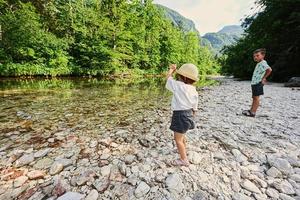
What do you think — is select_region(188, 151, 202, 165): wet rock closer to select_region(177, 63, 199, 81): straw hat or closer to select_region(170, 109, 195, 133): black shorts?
select_region(170, 109, 195, 133): black shorts

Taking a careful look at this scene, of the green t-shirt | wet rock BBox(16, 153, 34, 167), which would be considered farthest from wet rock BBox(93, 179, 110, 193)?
the green t-shirt

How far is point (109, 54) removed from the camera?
29891mm

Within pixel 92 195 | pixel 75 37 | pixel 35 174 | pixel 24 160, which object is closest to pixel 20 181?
pixel 35 174

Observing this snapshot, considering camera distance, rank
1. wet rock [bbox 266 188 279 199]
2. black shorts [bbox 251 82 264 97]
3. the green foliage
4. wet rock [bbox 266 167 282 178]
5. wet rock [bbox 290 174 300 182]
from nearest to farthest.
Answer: wet rock [bbox 266 188 279 199]
wet rock [bbox 290 174 300 182]
wet rock [bbox 266 167 282 178]
black shorts [bbox 251 82 264 97]
the green foliage

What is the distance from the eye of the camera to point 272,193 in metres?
2.71

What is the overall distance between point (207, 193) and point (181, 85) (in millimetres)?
1649

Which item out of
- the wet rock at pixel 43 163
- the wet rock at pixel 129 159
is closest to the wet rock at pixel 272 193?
the wet rock at pixel 129 159

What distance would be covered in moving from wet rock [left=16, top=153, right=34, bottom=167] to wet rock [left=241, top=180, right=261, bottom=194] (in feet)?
12.0

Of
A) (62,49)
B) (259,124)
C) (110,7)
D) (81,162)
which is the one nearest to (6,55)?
(62,49)

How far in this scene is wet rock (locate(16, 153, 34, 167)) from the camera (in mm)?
3465

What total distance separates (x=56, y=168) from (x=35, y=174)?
0.31 m

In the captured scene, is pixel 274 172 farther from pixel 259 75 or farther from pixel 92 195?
pixel 259 75

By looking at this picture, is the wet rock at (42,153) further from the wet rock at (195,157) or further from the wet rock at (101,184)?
the wet rock at (195,157)

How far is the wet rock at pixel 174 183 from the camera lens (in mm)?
2794
